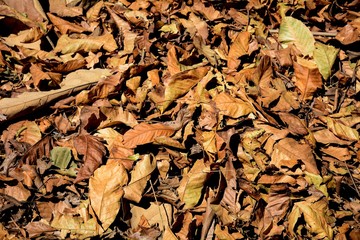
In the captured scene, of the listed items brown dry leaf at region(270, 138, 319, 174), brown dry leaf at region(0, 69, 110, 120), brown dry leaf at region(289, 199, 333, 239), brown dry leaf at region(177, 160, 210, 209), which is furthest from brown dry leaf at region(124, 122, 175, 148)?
brown dry leaf at region(289, 199, 333, 239)

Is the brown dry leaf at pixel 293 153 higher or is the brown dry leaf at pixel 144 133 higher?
the brown dry leaf at pixel 144 133

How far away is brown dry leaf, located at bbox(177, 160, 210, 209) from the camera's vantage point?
1.63 m

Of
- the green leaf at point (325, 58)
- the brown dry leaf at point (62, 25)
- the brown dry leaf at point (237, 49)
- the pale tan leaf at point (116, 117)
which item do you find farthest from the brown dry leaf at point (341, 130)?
the brown dry leaf at point (62, 25)

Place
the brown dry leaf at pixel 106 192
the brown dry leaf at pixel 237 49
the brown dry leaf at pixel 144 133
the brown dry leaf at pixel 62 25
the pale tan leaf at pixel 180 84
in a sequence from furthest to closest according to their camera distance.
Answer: the brown dry leaf at pixel 62 25, the brown dry leaf at pixel 237 49, the pale tan leaf at pixel 180 84, the brown dry leaf at pixel 144 133, the brown dry leaf at pixel 106 192

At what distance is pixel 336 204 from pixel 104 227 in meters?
1.25

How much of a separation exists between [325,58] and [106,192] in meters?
1.51

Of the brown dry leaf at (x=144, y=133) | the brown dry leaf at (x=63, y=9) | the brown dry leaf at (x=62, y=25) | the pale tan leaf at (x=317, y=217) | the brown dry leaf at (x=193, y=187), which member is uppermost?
the brown dry leaf at (x=63, y=9)

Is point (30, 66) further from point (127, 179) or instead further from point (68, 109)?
point (127, 179)

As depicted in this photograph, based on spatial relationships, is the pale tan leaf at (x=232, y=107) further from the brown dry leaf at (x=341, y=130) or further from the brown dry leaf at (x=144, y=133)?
the brown dry leaf at (x=341, y=130)

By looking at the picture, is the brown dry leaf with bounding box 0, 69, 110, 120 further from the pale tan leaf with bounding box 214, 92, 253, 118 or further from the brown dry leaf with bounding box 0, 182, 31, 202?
the pale tan leaf with bounding box 214, 92, 253, 118

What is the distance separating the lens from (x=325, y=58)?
1.91 metres

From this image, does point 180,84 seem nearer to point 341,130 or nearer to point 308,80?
point 308,80

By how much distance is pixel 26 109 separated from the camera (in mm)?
1803

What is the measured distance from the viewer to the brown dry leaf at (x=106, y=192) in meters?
1.60
